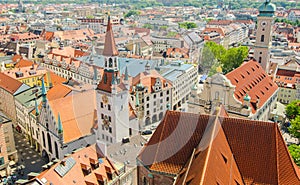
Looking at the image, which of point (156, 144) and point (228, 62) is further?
point (228, 62)

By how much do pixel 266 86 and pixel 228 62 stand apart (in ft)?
101

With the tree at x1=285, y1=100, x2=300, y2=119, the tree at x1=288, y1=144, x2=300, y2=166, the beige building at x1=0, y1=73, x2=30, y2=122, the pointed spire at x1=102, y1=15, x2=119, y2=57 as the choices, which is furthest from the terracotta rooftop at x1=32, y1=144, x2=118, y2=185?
the tree at x1=285, y1=100, x2=300, y2=119

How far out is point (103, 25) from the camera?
155500 millimetres

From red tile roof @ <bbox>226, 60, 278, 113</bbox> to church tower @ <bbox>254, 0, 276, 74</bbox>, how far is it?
6701 mm

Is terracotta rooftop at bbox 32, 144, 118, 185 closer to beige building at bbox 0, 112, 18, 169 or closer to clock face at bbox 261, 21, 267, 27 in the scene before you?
beige building at bbox 0, 112, 18, 169

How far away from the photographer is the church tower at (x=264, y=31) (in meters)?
51.9

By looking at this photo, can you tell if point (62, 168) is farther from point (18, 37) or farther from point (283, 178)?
point (18, 37)

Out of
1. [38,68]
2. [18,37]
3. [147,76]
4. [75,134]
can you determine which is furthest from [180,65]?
[18,37]

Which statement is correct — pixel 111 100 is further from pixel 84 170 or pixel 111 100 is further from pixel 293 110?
pixel 293 110

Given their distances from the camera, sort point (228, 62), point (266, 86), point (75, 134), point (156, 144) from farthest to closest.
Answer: point (228, 62) < point (266, 86) < point (75, 134) < point (156, 144)

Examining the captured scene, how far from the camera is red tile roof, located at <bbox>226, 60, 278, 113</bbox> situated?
4108 centimetres

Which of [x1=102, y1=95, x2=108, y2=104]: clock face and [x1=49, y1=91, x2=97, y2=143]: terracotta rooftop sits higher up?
[x1=102, y1=95, x2=108, y2=104]: clock face

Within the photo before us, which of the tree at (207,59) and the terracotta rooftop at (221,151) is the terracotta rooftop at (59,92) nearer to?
the terracotta rooftop at (221,151)

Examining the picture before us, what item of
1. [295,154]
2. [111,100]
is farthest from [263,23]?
[111,100]
